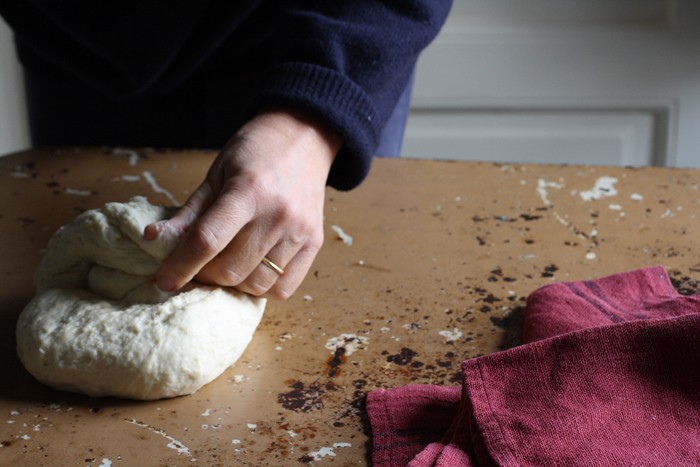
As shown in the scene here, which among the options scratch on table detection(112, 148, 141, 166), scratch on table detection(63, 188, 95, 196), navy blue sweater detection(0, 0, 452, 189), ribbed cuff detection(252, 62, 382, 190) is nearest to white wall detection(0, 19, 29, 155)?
navy blue sweater detection(0, 0, 452, 189)

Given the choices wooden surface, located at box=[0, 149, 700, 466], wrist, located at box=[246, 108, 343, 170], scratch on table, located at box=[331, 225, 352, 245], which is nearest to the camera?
wooden surface, located at box=[0, 149, 700, 466]

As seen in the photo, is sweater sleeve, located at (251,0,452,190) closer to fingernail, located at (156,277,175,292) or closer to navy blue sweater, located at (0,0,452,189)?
navy blue sweater, located at (0,0,452,189)

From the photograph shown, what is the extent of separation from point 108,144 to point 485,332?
0.96 metres

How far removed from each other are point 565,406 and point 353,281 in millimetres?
435

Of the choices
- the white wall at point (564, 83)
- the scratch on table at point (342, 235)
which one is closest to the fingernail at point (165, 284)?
the scratch on table at point (342, 235)

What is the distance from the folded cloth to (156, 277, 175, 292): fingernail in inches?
10.6

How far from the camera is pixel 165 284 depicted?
925 millimetres

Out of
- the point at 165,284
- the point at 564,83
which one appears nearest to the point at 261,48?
the point at 165,284

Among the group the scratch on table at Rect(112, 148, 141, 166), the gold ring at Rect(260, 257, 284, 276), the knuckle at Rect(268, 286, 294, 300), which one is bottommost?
the knuckle at Rect(268, 286, 294, 300)

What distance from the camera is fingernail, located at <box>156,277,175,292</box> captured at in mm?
921

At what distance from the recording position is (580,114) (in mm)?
2594

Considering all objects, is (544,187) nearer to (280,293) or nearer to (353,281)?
(353,281)

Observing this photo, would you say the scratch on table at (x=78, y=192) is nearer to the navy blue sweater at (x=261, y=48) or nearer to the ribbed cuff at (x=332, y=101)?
the navy blue sweater at (x=261, y=48)

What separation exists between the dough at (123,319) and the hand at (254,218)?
3 centimetres
